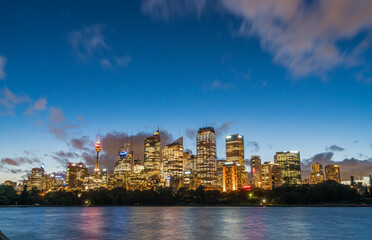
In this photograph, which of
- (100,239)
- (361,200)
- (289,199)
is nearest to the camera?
(100,239)

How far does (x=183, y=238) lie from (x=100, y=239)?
10.2 m

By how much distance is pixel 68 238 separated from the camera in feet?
133

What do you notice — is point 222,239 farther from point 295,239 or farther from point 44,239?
point 44,239

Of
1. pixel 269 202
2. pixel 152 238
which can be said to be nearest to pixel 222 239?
pixel 152 238

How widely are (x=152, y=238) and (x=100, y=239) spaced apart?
6317 millimetres

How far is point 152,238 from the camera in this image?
133 feet

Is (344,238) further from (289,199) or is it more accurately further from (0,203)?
(0,203)

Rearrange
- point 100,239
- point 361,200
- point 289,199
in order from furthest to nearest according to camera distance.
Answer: point 289,199 < point 361,200 < point 100,239

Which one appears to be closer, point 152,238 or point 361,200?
point 152,238

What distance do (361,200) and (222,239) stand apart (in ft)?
490

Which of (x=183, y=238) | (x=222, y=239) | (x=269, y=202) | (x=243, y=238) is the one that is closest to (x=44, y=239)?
(x=183, y=238)

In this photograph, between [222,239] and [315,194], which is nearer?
[222,239]

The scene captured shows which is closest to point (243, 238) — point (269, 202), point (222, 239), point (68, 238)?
point (222, 239)

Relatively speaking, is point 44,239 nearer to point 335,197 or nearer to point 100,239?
point 100,239
